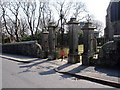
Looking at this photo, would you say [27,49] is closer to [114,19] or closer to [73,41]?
[73,41]

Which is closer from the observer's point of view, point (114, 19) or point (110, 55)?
point (110, 55)

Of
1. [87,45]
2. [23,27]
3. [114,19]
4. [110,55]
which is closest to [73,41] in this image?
[87,45]

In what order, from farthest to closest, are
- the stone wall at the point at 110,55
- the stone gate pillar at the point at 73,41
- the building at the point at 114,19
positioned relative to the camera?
the stone gate pillar at the point at 73,41 → the building at the point at 114,19 → the stone wall at the point at 110,55

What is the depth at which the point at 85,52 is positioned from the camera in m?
16.7

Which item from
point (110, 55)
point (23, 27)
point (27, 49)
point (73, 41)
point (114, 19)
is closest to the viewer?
point (110, 55)

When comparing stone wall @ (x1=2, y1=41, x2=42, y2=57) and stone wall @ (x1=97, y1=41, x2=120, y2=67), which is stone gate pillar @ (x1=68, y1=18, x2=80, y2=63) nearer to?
stone wall @ (x1=97, y1=41, x2=120, y2=67)

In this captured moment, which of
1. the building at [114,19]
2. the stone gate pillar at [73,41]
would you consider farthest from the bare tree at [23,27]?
the stone gate pillar at [73,41]

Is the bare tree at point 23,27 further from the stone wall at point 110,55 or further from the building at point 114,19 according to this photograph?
the stone wall at point 110,55

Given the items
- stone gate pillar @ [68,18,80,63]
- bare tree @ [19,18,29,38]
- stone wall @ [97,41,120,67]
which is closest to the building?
stone wall @ [97,41,120,67]

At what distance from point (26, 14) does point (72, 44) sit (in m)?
36.6

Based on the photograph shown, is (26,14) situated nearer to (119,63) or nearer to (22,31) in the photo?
(22,31)

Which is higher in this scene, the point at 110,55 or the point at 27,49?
the point at 110,55

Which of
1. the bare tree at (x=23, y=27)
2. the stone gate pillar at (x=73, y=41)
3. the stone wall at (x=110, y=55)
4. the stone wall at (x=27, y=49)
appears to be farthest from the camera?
the bare tree at (x=23, y=27)

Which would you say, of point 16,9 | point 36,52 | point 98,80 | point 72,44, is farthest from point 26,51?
point 16,9
